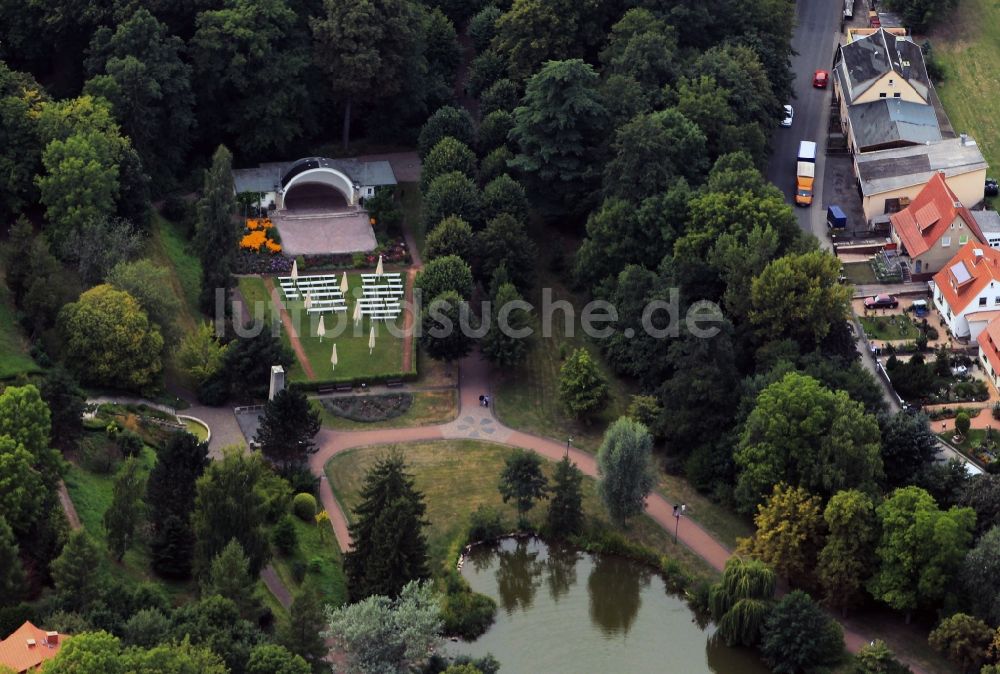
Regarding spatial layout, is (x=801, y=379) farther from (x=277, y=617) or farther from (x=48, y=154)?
(x=48, y=154)

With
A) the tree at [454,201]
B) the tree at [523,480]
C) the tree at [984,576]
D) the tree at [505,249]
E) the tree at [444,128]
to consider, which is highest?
the tree at [444,128]

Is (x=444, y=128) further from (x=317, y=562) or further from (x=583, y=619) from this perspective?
(x=583, y=619)

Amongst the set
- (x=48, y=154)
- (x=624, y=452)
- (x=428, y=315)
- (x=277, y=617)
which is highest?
(x=48, y=154)

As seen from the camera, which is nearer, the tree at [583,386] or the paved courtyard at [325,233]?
the tree at [583,386]

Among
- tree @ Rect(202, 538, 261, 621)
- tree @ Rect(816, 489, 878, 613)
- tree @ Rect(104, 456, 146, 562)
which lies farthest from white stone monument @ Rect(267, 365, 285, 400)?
tree @ Rect(816, 489, 878, 613)

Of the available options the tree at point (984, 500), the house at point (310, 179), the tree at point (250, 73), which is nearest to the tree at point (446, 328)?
the house at point (310, 179)

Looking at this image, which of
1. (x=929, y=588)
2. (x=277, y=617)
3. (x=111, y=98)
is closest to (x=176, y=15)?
(x=111, y=98)

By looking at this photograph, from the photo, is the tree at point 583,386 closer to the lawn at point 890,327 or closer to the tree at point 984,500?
the lawn at point 890,327
